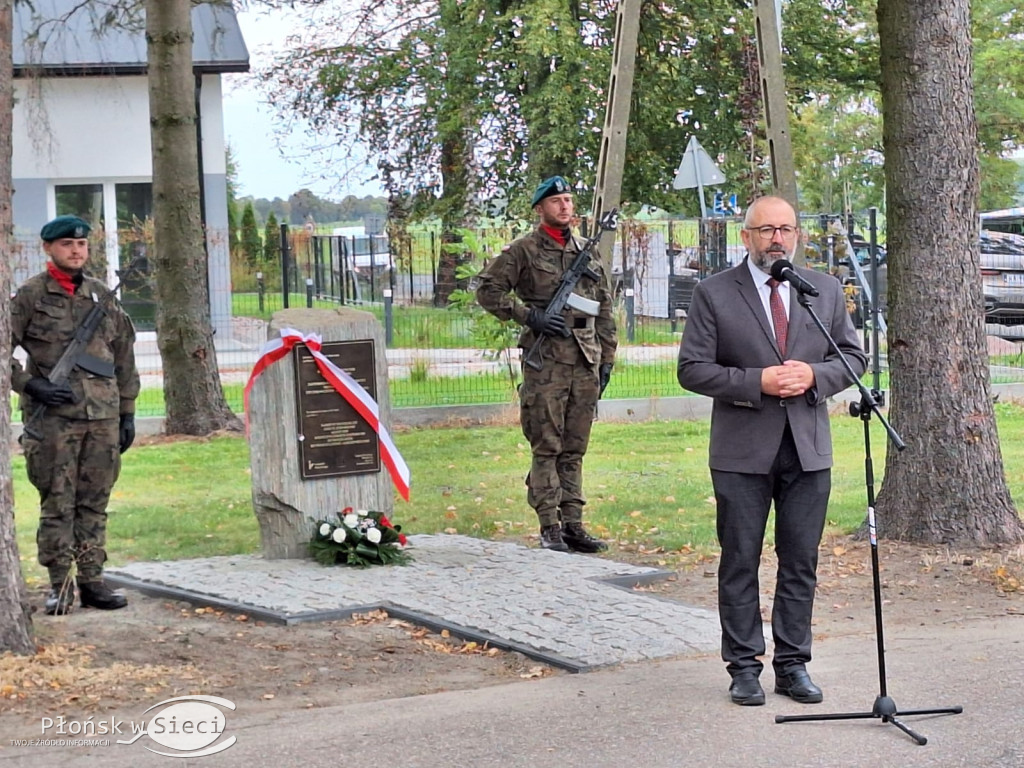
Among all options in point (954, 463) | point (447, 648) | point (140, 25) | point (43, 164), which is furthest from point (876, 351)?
point (43, 164)

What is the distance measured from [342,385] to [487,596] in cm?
183

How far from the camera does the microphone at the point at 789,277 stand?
5.98 metres

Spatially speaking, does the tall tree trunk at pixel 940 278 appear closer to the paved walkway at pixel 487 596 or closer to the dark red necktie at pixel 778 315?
the paved walkway at pixel 487 596

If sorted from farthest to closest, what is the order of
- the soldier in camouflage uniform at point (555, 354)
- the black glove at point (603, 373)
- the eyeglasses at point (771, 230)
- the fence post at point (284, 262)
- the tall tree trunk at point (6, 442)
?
1. the fence post at point (284, 262)
2. the black glove at point (603, 373)
3. the soldier in camouflage uniform at point (555, 354)
4. the tall tree trunk at point (6, 442)
5. the eyeglasses at point (771, 230)

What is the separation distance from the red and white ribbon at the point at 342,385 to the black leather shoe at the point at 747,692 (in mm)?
3799

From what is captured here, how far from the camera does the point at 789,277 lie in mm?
5984

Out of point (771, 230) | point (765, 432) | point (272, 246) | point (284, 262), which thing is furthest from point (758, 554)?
point (272, 246)

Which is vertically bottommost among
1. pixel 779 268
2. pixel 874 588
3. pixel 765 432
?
pixel 874 588

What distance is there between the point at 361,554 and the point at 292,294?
27.3ft

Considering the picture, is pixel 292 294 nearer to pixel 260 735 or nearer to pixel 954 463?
pixel 954 463

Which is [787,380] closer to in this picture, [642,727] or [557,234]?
[642,727]

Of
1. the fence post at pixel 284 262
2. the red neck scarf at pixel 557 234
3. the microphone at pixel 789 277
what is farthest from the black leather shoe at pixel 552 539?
the fence post at pixel 284 262

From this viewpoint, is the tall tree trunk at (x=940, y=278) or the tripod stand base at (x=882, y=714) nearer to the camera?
the tripod stand base at (x=882, y=714)

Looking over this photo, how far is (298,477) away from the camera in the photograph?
946 cm
